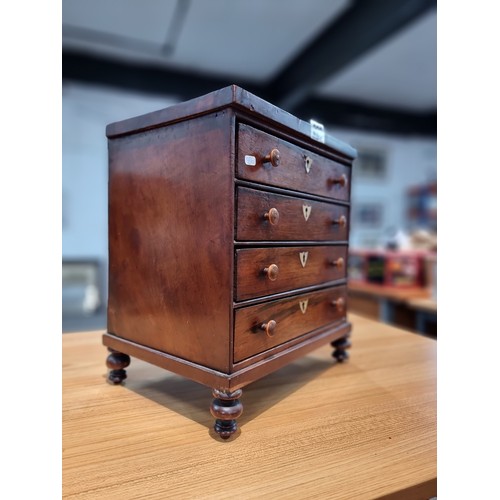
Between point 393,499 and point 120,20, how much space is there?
3146 mm

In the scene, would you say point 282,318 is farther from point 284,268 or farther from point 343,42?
point 343,42

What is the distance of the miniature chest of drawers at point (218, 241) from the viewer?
580 millimetres

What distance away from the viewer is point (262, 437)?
58 cm

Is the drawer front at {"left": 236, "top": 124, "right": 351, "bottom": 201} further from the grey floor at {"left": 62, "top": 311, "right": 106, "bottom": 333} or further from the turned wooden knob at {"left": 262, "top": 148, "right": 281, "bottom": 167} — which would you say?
the grey floor at {"left": 62, "top": 311, "right": 106, "bottom": 333}

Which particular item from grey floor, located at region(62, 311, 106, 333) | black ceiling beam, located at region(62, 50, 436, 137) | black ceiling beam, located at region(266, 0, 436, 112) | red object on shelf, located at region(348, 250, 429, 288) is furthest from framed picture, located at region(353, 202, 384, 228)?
grey floor, located at region(62, 311, 106, 333)

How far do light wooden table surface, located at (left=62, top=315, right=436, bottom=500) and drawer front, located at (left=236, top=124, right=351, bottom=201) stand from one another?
1.28 ft

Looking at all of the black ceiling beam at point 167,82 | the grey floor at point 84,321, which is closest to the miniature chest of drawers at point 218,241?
the black ceiling beam at point 167,82

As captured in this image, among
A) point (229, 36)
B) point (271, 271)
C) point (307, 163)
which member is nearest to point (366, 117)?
point (229, 36)

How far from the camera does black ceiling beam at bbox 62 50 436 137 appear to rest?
128 inches

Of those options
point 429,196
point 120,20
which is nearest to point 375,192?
point 429,196
